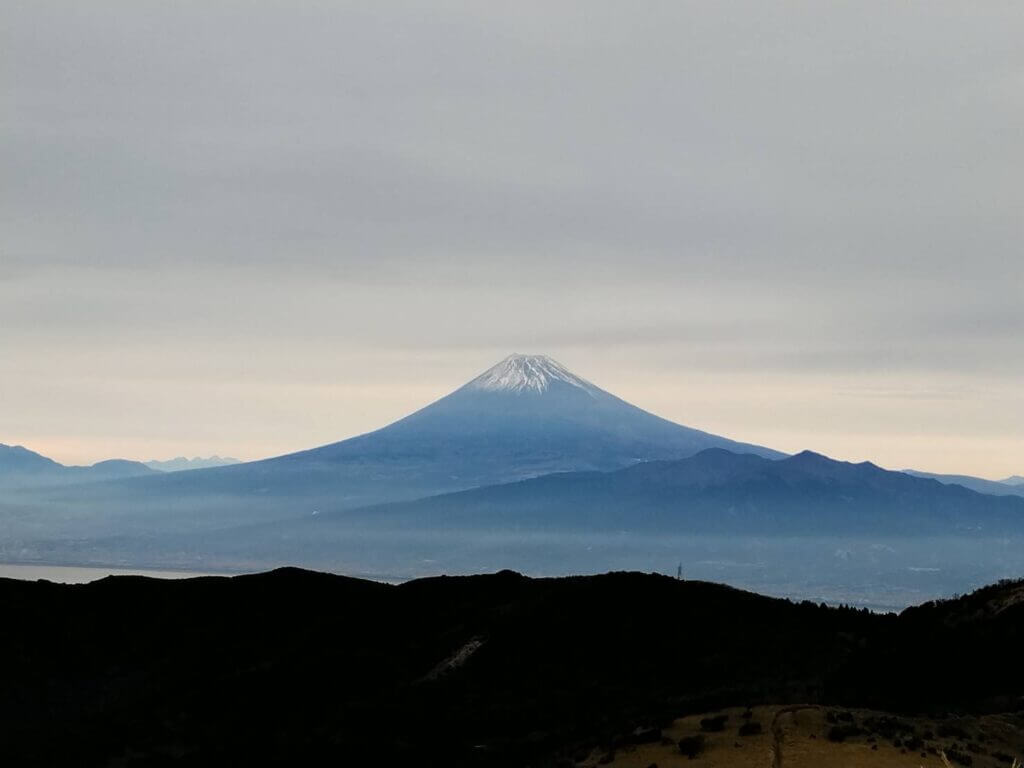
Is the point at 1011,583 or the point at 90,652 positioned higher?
the point at 1011,583

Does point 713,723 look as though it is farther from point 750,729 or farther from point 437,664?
point 437,664

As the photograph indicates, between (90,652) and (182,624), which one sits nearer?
(90,652)

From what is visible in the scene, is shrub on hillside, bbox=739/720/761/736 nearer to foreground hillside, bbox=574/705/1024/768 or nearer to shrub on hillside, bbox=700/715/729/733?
foreground hillside, bbox=574/705/1024/768

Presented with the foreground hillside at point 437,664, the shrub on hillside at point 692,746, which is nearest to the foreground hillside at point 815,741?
the shrub on hillside at point 692,746

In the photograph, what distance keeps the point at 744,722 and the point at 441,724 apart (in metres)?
22.3

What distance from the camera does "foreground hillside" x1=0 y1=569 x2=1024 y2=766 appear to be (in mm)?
50562

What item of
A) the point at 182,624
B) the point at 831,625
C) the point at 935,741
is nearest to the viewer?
the point at 935,741

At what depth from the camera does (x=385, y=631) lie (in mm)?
81812

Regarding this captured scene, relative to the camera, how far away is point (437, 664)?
7131 centimetres

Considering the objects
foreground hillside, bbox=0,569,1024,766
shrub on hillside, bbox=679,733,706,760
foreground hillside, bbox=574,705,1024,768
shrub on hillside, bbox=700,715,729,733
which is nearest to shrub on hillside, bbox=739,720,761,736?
foreground hillside, bbox=574,705,1024,768

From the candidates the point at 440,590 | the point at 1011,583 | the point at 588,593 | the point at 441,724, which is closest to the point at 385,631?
the point at 440,590

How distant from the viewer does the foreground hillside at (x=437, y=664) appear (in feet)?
166

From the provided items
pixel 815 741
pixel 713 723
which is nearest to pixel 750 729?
pixel 713 723

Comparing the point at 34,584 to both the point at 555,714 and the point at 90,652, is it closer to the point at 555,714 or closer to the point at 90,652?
the point at 90,652
